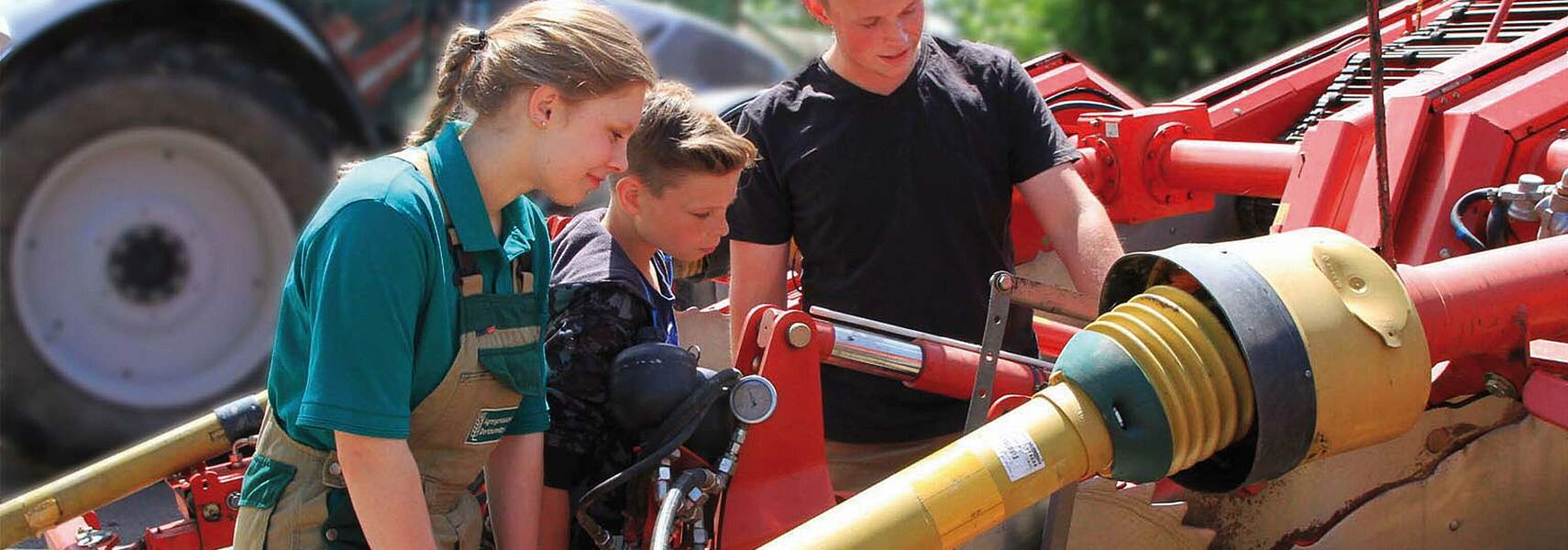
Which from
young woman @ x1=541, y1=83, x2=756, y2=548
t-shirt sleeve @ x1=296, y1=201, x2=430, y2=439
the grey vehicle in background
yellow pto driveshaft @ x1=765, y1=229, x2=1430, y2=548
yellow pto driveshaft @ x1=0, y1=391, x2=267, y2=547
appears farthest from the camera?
the grey vehicle in background

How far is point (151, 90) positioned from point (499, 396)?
12.5 feet

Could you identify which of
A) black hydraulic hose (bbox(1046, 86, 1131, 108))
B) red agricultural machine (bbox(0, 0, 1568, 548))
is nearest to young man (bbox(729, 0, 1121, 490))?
red agricultural machine (bbox(0, 0, 1568, 548))

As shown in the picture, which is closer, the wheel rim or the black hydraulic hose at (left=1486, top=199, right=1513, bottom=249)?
the black hydraulic hose at (left=1486, top=199, right=1513, bottom=249)

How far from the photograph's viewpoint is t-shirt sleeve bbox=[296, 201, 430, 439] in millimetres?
1813

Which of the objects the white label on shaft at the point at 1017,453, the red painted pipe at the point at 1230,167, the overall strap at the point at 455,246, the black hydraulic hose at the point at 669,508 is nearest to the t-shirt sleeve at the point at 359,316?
the overall strap at the point at 455,246

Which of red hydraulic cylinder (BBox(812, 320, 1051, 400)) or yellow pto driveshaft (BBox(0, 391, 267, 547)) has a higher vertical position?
red hydraulic cylinder (BBox(812, 320, 1051, 400))

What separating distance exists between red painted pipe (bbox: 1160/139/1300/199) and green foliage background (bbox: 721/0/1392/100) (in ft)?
20.6

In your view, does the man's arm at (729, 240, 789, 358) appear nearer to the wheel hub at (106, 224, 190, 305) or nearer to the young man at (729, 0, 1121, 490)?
the young man at (729, 0, 1121, 490)

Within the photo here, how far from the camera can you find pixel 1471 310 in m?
1.91

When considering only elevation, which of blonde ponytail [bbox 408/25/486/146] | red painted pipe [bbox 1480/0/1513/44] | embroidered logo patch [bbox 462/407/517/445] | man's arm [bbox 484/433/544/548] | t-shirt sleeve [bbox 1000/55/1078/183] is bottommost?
man's arm [bbox 484/433/544/548]

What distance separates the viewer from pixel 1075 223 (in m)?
Result: 2.81

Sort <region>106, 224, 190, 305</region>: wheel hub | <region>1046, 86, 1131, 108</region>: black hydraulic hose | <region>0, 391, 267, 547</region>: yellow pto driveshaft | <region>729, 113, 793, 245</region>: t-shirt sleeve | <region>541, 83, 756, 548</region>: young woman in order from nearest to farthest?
<region>541, 83, 756, 548</region>: young woman, <region>0, 391, 267, 547</region>: yellow pto driveshaft, <region>729, 113, 793, 245</region>: t-shirt sleeve, <region>1046, 86, 1131, 108</region>: black hydraulic hose, <region>106, 224, 190, 305</region>: wheel hub

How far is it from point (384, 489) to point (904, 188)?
48.1 inches

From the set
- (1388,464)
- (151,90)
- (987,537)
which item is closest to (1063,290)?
(987,537)
